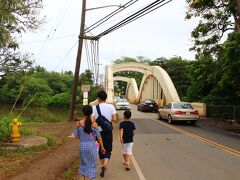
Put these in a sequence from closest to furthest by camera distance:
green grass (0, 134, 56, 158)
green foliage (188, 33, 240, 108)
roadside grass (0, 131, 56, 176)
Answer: roadside grass (0, 131, 56, 176), green grass (0, 134, 56, 158), green foliage (188, 33, 240, 108)

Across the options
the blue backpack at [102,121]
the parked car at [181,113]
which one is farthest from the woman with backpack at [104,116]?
the parked car at [181,113]

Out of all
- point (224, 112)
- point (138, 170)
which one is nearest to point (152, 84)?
point (224, 112)

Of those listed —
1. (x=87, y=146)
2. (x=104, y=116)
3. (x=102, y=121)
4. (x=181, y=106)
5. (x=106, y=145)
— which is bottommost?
(x=106, y=145)

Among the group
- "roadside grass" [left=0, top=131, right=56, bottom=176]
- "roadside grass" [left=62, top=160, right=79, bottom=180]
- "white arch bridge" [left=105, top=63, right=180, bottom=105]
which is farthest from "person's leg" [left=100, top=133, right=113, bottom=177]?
"white arch bridge" [left=105, top=63, right=180, bottom=105]

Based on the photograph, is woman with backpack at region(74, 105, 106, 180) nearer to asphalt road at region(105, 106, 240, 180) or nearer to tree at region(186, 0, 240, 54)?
asphalt road at region(105, 106, 240, 180)

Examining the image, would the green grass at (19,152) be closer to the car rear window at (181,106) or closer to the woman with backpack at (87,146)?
the woman with backpack at (87,146)

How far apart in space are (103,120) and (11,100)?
134ft

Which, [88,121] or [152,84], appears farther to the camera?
[152,84]

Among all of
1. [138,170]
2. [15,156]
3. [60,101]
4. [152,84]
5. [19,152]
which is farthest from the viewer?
[152,84]

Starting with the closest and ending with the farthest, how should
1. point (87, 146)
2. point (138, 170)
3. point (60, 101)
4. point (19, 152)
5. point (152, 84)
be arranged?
1. point (87, 146)
2. point (138, 170)
3. point (19, 152)
4. point (60, 101)
5. point (152, 84)

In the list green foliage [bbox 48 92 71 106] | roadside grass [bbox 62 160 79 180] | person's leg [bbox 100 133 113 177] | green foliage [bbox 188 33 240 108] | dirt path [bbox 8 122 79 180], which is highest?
green foliage [bbox 188 33 240 108]

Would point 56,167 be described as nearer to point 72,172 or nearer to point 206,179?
point 72,172

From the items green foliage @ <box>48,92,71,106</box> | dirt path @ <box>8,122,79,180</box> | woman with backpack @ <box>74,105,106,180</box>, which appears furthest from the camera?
green foliage @ <box>48,92,71,106</box>

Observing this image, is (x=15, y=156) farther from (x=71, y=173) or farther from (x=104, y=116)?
(x=104, y=116)
